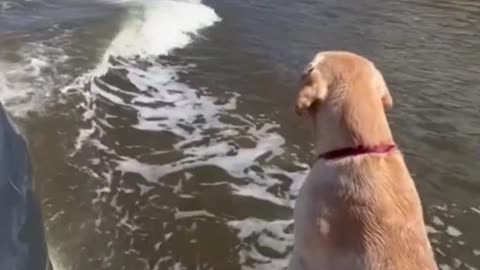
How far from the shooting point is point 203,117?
8.80 metres

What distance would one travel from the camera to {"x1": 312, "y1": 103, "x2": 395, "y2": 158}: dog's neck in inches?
177

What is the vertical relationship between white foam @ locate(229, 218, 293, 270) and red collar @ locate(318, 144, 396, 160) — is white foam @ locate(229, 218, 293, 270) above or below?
below

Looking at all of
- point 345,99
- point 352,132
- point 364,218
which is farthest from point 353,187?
point 345,99

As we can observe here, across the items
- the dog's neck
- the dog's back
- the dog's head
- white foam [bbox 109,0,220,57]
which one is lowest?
white foam [bbox 109,0,220,57]

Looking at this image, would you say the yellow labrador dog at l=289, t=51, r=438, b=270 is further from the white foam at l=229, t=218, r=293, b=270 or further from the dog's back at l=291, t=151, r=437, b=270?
the white foam at l=229, t=218, r=293, b=270

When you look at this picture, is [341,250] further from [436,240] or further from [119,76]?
[119,76]

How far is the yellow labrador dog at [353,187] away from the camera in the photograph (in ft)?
14.2

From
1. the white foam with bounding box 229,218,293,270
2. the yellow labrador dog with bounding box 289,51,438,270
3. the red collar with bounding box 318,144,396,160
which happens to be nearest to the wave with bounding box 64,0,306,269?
the white foam with bounding box 229,218,293,270

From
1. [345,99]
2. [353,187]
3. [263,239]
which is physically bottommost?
[263,239]

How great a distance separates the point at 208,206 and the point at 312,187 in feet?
8.62

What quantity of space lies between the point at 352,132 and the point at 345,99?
0.18 m

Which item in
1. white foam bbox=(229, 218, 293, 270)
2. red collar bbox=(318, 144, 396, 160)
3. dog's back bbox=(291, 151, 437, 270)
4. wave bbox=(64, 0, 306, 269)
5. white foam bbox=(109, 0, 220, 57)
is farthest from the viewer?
white foam bbox=(109, 0, 220, 57)

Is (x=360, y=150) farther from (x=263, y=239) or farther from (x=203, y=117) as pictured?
(x=203, y=117)

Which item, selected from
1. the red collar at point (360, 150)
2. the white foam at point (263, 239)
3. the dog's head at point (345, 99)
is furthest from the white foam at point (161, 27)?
the red collar at point (360, 150)
